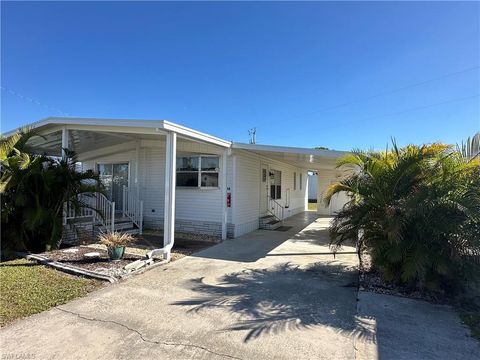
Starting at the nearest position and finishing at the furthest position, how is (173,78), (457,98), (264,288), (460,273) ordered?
(460,273)
(264,288)
(173,78)
(457,98)

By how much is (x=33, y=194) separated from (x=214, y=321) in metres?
5.78

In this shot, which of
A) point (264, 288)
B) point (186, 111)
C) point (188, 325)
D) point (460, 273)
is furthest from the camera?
point (186, 111)

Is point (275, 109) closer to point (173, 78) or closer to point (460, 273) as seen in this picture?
point (173, 78)

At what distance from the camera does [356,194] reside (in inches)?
218

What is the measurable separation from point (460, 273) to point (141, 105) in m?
18.1

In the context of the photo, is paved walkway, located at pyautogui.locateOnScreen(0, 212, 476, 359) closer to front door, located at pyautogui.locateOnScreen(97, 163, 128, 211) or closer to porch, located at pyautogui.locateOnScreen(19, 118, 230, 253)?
porch, located at pyautogui.locateOnScreen(19, 118, 230, 253)

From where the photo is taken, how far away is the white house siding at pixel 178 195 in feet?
32.9

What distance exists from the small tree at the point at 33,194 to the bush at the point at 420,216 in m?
6.16

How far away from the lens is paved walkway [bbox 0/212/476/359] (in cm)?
301

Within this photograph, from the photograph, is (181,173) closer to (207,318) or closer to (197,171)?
(197,171)

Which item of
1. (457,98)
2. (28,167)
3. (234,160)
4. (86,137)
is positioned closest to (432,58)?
(457,98)

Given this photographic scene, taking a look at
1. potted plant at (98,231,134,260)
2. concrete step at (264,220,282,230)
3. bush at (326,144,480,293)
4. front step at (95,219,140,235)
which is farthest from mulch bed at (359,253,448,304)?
front step at (95,219,140,235)

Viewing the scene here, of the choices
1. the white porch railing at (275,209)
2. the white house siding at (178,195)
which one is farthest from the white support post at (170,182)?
the white porch railing at (275,209)

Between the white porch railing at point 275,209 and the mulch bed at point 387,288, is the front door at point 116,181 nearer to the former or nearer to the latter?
the white porch railing at point 275,209
